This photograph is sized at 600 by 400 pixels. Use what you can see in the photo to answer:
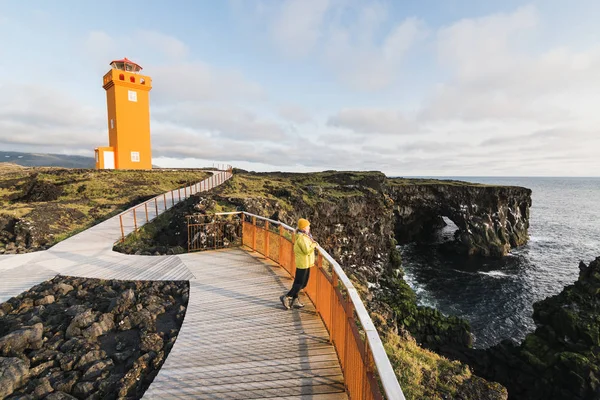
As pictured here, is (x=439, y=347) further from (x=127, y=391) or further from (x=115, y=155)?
(x=115, y=155)

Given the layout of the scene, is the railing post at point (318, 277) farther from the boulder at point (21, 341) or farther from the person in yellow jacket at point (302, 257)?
the boulder at point (21, 341)

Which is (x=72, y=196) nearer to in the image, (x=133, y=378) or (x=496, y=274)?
(x=133, y=378)

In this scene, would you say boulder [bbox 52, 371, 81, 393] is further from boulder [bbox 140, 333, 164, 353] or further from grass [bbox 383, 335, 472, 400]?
grass [bbox 383, 335, 472, 400]

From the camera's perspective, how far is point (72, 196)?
25703 mm

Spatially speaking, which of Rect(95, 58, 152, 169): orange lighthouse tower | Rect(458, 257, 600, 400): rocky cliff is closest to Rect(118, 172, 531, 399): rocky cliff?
Rect(458, 257, 600, 400): rocky cliff

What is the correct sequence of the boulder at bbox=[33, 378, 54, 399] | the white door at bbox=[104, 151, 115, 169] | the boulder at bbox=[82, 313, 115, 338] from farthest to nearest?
the white door at bbox=[104, 151, 115, 169] < the boulder at bbox=[82, 313, 115, 338] < the boulder at bbox=[33, 378, 54, 399]

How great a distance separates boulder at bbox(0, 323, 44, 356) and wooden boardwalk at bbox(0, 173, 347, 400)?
9.57 feet

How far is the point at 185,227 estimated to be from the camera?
15.2m

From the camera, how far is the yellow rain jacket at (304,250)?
21.4 feet

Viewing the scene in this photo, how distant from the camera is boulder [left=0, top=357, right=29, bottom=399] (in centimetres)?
475

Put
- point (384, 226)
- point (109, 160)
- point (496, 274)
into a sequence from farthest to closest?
1. point (109, 160)
2. point (384, 226)
3. point (496, 274)

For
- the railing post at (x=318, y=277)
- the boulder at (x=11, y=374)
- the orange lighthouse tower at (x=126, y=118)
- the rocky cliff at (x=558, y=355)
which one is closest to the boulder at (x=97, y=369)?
the boulder at (x=11, y=374)

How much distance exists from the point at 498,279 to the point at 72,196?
148ft

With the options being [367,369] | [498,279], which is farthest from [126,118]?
[498,279]
